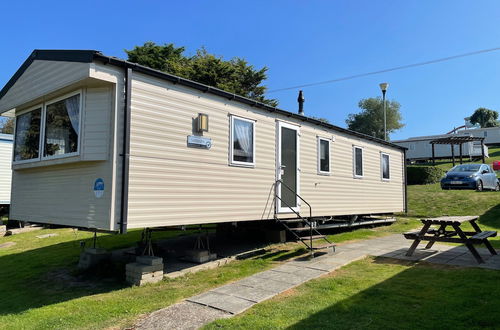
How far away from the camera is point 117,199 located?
523 centimetres

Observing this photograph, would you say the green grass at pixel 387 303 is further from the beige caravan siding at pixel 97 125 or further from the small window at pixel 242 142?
the beige caravan siding at pixel 97 125

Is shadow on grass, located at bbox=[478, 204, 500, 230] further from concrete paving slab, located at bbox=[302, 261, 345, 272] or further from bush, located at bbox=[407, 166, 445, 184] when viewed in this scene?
bush, located at bbox=[407, 166, 445, 184]

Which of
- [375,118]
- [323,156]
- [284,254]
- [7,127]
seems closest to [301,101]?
[323,156]

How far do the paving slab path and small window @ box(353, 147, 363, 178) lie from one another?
260cm

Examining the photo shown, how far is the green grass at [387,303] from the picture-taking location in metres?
3.91

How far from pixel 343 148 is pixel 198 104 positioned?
552cm

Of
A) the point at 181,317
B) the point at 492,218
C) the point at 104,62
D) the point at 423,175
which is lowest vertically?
the point at 181,317

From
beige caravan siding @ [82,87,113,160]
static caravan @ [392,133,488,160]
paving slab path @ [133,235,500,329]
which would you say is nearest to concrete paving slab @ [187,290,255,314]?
paving slab path @ [133,235,500,329]

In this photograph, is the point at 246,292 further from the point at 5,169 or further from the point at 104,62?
the point at 5,169

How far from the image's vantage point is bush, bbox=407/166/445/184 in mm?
22125

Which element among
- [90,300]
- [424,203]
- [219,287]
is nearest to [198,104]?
[219,287]

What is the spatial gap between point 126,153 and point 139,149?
0.27 meters

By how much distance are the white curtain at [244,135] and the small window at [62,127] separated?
298 cm

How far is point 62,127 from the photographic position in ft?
19.5
